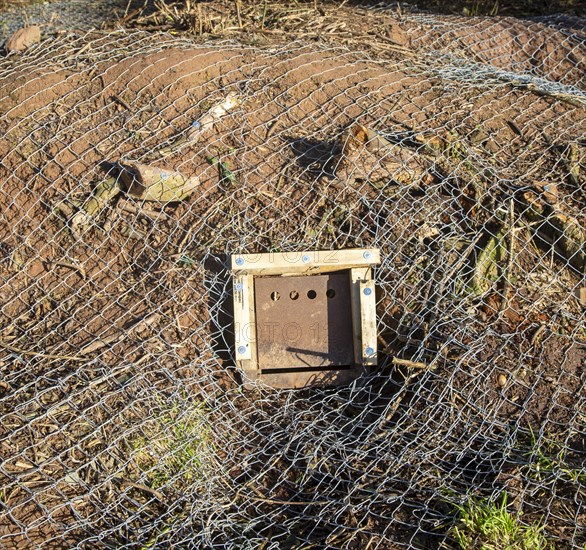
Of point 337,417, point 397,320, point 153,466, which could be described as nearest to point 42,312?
point 153,466

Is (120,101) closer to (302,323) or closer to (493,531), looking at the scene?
(302,323)

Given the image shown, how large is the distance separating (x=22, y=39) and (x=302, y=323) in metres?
2.50

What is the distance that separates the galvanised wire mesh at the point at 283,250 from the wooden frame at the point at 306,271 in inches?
→ 2.8

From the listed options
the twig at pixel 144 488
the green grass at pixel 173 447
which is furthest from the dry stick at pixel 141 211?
the twig at pixel 144 488

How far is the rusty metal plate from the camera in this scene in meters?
3.06

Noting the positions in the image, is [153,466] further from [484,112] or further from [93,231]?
[484,112]

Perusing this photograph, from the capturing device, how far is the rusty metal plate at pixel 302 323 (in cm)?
306

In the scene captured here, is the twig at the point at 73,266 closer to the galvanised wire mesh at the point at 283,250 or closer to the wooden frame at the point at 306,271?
the galvanised wire mesh at the point at 283,250

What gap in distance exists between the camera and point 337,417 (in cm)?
287

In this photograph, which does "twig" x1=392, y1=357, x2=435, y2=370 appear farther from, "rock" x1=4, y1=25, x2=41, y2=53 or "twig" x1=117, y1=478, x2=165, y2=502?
"rock" x1=4, y1=25, x2=41, y2=53

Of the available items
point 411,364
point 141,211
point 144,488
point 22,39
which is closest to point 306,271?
point 411,364

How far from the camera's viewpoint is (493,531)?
234 cm

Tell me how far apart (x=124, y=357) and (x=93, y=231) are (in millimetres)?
704

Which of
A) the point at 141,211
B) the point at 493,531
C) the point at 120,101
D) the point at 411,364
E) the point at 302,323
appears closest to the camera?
the point at 493,531
